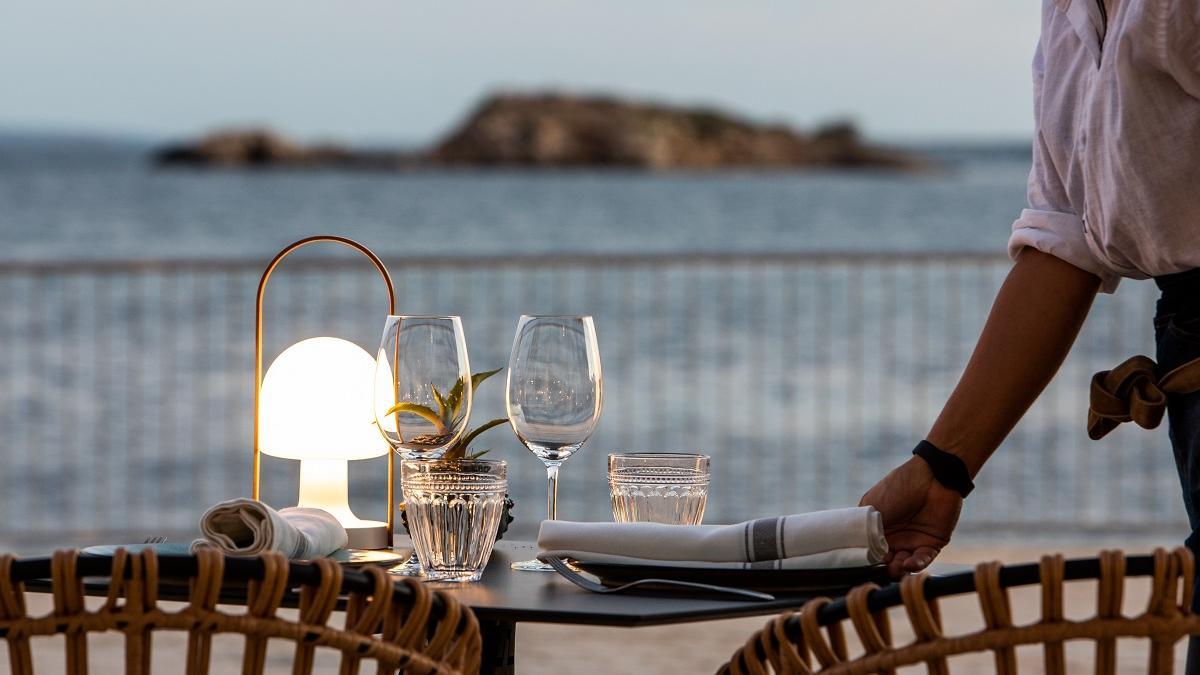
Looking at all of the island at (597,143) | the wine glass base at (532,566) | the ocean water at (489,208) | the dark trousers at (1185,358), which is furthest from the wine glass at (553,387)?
the island at (597,143)

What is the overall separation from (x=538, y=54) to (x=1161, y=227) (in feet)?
72.2

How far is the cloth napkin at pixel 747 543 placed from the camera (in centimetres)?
151

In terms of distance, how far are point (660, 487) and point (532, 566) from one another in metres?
0.19

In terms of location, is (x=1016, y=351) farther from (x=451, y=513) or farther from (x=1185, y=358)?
(x=451, y=513)

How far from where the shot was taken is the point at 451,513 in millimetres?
1548

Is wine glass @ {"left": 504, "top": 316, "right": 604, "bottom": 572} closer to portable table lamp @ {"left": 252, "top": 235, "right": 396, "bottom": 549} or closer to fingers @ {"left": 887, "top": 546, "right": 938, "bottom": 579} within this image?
portable table lamp @ {"left": 252, "top": 235, "right": 396, "bottom": 549}

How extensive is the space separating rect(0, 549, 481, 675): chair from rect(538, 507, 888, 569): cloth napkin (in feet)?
1.27

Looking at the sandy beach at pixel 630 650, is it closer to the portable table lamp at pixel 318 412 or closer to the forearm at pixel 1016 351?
the portable table lamp at pixel 318 412

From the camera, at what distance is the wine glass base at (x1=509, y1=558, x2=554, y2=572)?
1.63m

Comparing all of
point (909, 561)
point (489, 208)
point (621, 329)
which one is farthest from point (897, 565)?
point (489, 208)

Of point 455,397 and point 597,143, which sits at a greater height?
point 597,143

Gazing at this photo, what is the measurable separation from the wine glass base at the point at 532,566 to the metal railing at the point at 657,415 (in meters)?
3.44

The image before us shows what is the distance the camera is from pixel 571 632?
394 centimetres

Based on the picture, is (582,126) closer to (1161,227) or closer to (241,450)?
(241,450)
